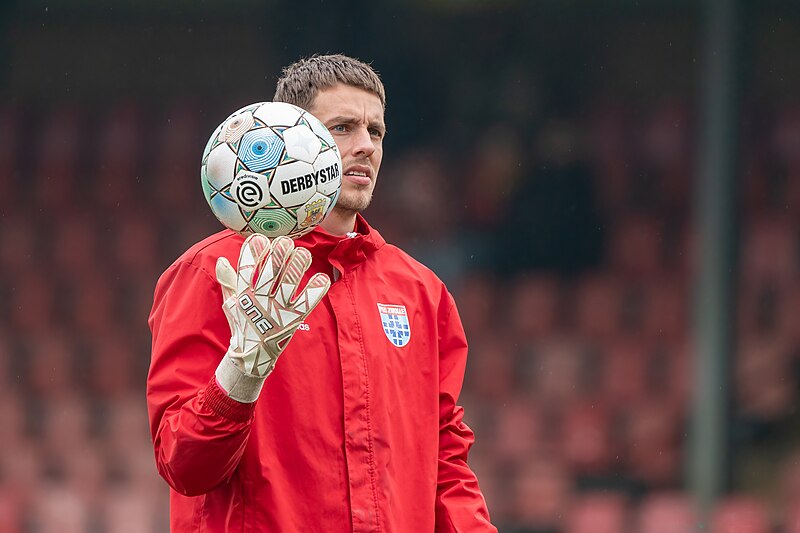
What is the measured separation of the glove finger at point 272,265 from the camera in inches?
93.7

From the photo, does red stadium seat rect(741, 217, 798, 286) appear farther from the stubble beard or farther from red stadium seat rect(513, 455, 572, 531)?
the stubble beard

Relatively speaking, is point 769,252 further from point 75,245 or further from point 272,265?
point 272,265

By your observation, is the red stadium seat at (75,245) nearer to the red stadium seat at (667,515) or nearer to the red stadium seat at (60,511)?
the red stadium seat at (60,511)

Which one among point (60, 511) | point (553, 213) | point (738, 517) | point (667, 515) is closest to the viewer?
point (738, 517)

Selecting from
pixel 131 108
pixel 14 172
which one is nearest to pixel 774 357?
pixel 131 108

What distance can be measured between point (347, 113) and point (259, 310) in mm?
669

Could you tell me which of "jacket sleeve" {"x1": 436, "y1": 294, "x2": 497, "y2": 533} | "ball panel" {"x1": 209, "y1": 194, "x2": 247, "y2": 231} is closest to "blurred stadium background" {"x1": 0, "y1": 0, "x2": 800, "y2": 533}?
"jacket sleeve" {"x1": 436, "y1": 294, "x2": 497, "y2": 533}

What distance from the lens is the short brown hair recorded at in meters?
2.90

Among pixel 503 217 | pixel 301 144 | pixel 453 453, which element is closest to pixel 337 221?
pixel 301 144

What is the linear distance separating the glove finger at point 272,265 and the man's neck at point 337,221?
0.46m

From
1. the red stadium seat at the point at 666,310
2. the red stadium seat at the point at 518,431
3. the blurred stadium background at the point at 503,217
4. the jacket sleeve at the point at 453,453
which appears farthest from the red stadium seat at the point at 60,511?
the jacket sleeve at the point at 453,453

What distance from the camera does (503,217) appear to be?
795 centimetres

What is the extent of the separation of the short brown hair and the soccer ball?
273 millimetres

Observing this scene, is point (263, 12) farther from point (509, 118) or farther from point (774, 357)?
point (774, 357)
